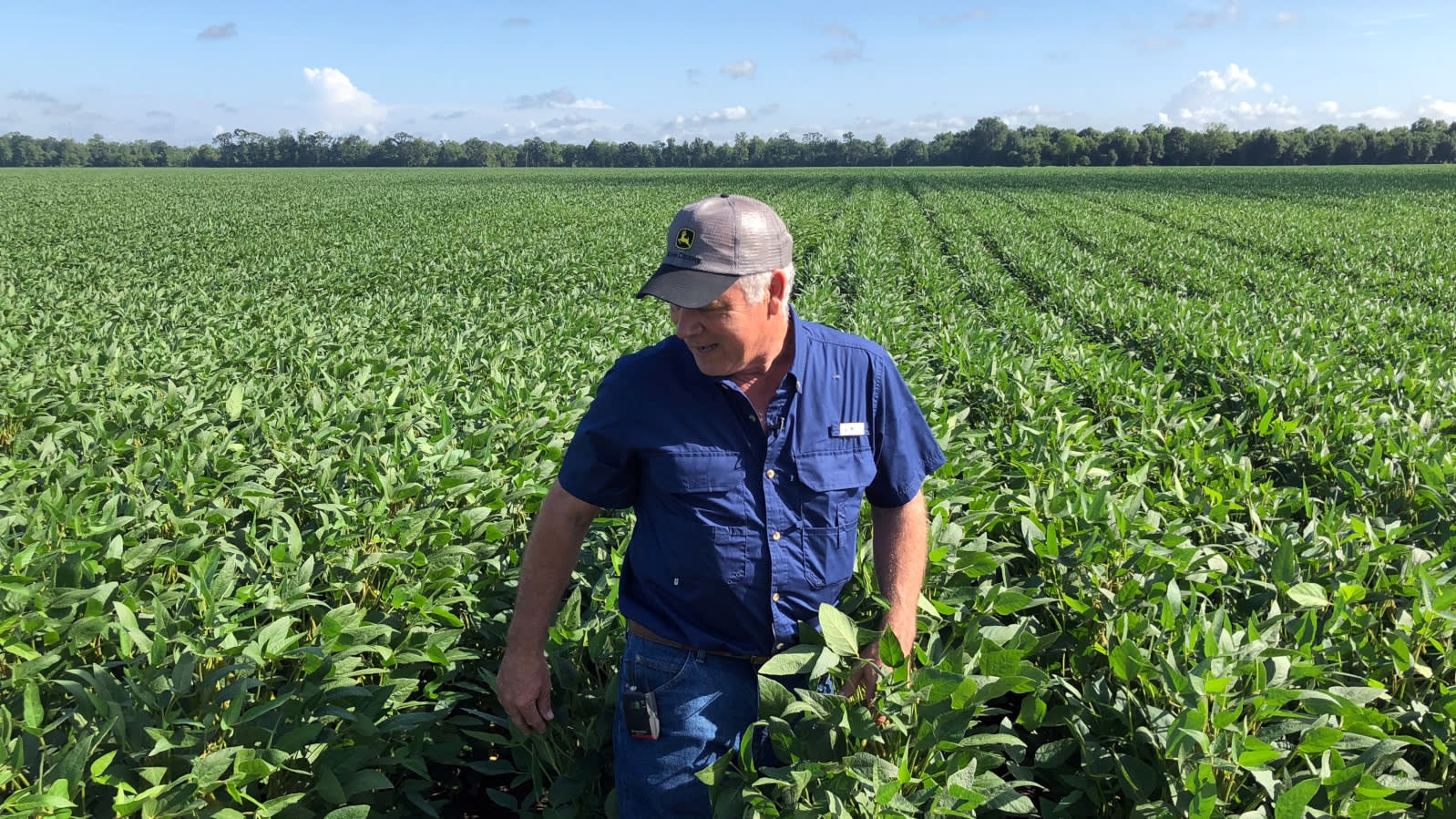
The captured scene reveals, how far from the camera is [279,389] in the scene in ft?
18.4

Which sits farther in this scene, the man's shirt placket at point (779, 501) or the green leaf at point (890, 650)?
the man's shirt placket at point (779, 501)

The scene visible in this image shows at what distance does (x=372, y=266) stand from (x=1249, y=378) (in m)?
15.1

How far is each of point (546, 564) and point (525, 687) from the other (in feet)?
1.11

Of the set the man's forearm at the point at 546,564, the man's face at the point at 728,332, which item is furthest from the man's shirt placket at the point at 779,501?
the man's forearm at the point at 546,564

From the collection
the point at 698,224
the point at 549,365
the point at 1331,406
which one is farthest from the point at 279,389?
the point at 1331,406

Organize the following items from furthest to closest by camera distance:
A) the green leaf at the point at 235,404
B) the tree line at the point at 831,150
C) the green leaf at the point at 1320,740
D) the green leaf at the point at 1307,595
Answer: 1. the tree line at the point at 831,150
2. the green leaf at the point at 235,404
3. the green leaf at the point at 1307,595
4. the green leaf at the point at 1320,740

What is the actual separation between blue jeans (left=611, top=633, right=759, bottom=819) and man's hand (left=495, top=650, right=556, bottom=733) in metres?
0.21

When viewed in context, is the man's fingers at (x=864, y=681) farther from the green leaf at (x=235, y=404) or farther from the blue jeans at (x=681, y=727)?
the green leaf at (x=235, y=404)

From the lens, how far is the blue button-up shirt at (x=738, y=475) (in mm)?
2139

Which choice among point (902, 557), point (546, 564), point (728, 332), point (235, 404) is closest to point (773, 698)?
point (902, 557)

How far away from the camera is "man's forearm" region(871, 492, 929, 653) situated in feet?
7.38

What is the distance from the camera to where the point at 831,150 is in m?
134

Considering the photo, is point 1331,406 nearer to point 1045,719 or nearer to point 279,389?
point 1045,719

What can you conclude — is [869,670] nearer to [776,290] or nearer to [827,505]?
[827,505]
